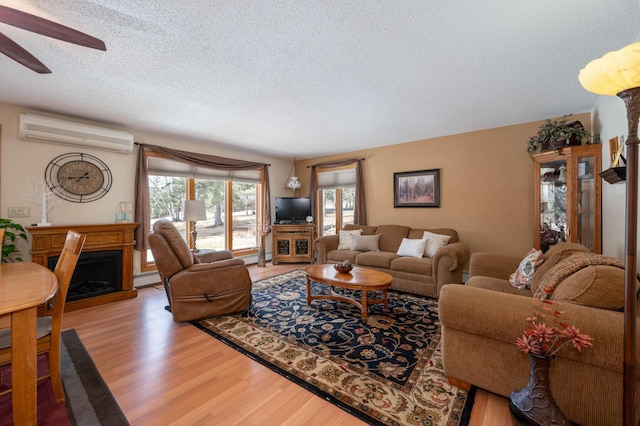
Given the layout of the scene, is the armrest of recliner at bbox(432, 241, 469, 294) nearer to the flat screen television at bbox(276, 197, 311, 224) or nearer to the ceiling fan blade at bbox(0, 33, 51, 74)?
the flat screen television at bbox(276, 197, 311, 224)

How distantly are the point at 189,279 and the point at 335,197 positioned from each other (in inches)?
151

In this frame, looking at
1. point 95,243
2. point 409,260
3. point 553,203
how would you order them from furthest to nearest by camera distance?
point 409,260 < point 95,243 < point 553,203

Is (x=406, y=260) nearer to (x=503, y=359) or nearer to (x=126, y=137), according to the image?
(x=503, y=359)

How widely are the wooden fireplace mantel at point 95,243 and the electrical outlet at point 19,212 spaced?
0.39m

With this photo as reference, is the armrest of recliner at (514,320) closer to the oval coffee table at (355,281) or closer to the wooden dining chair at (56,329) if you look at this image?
the oval coffee table at (355,281)

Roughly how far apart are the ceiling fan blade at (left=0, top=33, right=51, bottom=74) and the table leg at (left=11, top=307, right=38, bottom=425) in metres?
1.49

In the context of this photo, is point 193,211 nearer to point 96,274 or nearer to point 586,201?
point 96,274

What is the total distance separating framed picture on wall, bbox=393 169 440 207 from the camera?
4.56m

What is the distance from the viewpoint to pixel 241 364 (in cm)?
207

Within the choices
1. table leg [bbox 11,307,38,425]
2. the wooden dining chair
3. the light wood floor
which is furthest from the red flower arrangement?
the wooden dining chair

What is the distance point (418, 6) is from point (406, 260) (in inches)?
119

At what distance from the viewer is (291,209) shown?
5934 millimetres

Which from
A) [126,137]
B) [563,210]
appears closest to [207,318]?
[126,137]

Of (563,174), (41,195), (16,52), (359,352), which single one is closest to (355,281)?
(359,352)
